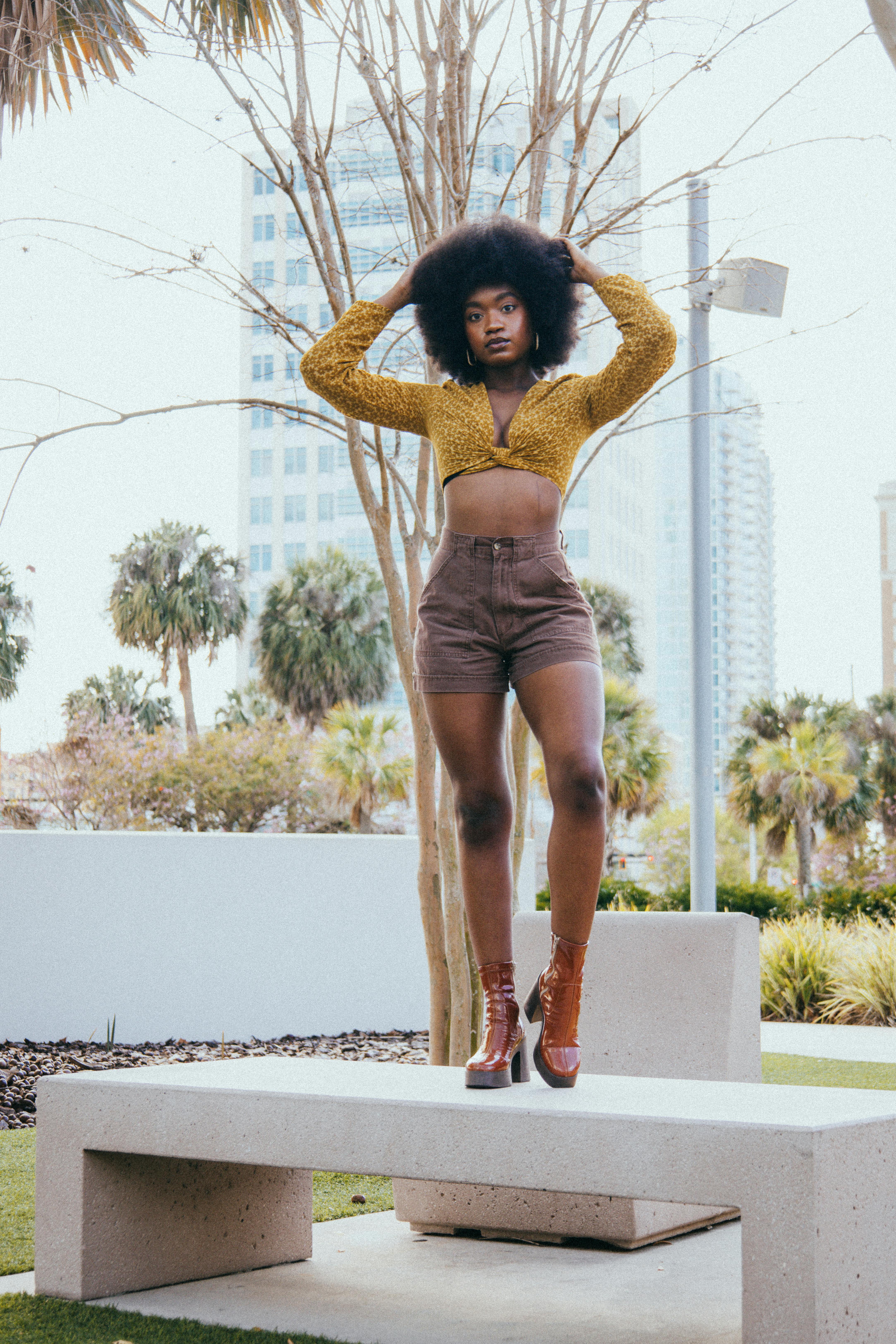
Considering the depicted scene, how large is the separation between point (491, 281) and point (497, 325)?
104 mm

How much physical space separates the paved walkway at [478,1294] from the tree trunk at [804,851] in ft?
66.0

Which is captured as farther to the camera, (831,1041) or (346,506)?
(346,506)

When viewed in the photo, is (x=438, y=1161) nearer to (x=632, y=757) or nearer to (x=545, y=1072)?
(x=545, y=1072)

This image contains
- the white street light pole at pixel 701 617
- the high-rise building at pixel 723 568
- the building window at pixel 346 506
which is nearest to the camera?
the white street light pole at pixel 701 617

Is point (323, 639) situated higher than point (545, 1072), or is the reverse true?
point (323, 639)

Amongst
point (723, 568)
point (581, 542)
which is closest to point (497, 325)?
point (723, 568)

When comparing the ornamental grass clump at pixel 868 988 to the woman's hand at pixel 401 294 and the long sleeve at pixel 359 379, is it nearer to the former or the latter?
the long sleeve at pixel 359 379

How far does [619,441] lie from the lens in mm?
92875

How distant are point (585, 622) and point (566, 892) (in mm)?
594

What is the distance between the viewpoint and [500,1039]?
10.0ft

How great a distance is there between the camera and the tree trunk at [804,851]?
2359 centimetres

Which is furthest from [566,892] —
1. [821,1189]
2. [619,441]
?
[619,441]

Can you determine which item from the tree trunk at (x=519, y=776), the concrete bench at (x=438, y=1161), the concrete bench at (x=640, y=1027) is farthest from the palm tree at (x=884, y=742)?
the concrete bench at (x=438, y=1161)

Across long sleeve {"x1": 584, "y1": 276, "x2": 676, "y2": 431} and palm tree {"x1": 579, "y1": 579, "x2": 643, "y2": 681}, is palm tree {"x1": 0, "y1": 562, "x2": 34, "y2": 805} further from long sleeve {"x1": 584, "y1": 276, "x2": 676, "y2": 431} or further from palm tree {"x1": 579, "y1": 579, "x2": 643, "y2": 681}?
long sleeve {"x1": 584, "y1": 276, "x2": 676, "y2": 431}
